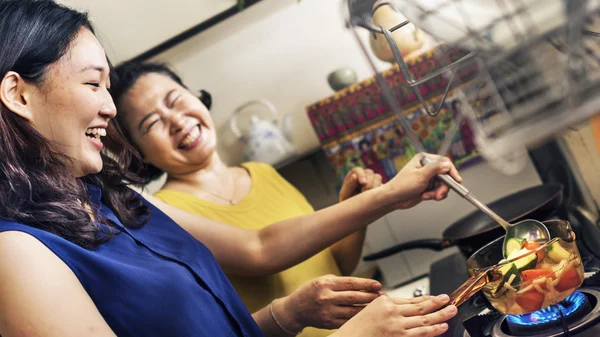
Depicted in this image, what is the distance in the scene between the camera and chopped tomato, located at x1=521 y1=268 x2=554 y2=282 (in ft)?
2.43

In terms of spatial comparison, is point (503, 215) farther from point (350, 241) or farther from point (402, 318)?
point (402, 318)

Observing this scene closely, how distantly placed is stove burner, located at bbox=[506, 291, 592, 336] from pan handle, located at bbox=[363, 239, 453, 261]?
69 centimetres

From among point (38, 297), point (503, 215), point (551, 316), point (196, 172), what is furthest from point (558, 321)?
point (196, 172)

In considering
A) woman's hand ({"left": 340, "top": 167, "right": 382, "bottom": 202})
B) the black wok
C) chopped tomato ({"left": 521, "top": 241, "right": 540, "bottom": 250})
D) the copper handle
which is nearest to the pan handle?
the black wok

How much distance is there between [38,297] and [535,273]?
62 cm

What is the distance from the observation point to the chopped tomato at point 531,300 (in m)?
0.76

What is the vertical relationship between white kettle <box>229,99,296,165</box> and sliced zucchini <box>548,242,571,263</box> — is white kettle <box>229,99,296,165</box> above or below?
above

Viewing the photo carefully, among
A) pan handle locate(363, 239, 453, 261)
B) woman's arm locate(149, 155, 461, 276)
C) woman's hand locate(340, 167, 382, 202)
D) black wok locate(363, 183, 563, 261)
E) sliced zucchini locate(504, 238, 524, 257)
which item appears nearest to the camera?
sliced zucchini locate(504, 238, 524, 257)

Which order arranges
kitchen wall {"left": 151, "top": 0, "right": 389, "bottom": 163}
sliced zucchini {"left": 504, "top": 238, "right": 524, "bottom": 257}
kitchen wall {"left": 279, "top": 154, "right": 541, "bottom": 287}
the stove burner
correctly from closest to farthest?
the stove burner < sliced zucchini {"left": 504, "top": 238, "right": 524, "bottom": 257} < kitchen wall {"left": 279, "top": 154, "right": 541, "bottom": 287} < kitchen wall {"left": 151, "top": 0, "right": 389, "bottom": 163}

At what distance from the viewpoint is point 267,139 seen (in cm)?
182

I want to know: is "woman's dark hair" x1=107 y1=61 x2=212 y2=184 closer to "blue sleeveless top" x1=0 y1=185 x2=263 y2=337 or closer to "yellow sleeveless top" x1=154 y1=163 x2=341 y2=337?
"yellow sleeveless top" x1=154 y1=163 x2=341 y2=337

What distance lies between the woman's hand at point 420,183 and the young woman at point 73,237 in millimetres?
356

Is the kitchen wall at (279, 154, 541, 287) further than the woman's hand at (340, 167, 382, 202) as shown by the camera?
Yes

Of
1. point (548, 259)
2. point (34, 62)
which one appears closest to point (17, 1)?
point (34, 62)
